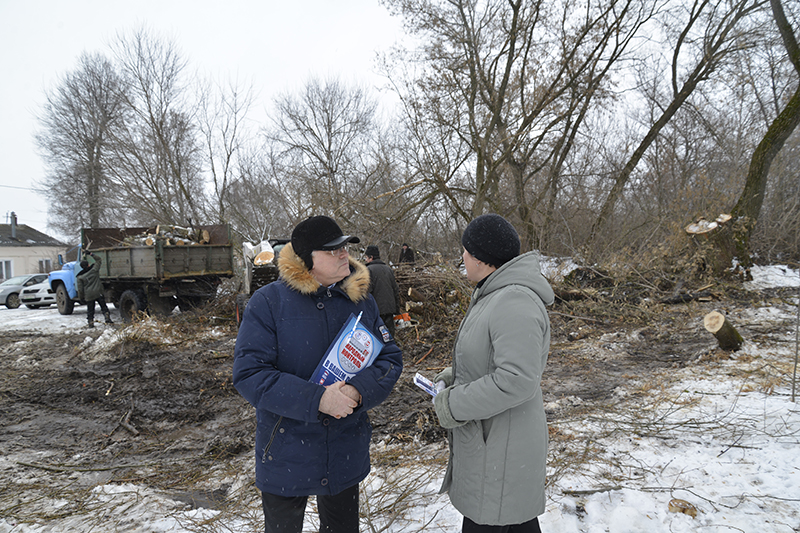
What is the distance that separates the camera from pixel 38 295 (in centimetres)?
1627

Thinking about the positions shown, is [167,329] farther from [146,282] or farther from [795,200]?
[795,200]

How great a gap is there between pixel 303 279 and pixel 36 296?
19.8 metres

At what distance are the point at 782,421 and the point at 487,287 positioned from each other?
351cm

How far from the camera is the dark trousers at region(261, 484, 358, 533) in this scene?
5.65 feet

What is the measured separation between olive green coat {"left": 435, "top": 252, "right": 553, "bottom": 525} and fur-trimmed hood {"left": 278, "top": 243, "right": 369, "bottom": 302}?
1.84ft

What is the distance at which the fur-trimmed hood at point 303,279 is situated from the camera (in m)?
1.84

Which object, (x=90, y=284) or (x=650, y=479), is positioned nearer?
(x=650, y=479)

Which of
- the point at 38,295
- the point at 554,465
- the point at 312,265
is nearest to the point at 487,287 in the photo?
the point at 312,265

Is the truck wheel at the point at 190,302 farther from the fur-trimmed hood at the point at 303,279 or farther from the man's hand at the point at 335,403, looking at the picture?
the man's hand at the point at 335,403

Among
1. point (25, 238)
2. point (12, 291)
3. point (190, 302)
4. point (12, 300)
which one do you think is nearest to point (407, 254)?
point (190, 302)

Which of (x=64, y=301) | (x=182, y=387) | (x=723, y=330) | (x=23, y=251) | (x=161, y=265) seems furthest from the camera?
(x=23, y=251)

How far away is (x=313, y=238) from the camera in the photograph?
6.21 ft

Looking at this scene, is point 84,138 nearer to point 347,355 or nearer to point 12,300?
point 12,300

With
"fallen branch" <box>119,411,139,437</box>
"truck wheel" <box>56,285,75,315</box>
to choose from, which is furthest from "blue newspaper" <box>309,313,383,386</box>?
"truck wheel" <box>56,285,75,315</box>
